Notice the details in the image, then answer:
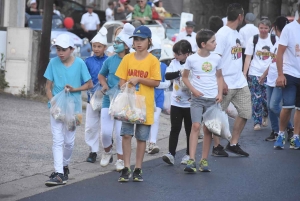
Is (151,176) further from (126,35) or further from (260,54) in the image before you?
(260,54)

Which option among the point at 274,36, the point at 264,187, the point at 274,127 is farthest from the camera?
the point at 274,36

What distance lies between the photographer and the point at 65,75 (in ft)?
27.9

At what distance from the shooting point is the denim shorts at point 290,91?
10766 mm

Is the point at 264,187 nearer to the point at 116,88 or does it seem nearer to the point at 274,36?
the point at 116,88

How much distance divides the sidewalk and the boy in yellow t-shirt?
641mm

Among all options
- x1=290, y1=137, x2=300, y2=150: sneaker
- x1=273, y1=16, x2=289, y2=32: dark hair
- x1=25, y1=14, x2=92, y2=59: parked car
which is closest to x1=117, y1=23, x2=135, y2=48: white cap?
x1=290, y1=137, x2=300, y2=150: sneaker

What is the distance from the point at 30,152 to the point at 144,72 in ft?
7.55

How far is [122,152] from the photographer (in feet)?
30.4

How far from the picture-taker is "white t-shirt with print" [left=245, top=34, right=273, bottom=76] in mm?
12828

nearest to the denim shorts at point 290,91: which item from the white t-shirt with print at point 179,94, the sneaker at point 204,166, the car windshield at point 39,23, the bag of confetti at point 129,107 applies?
the white t-shirt with print at point 179,94

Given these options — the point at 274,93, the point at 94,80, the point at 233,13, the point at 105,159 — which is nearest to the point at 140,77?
the point at 94,80

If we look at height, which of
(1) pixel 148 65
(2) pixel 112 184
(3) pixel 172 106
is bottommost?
(2) pixel 112 184

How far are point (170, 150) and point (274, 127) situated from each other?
8.68 feet

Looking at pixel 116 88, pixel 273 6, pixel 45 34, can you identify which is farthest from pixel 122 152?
pixel 273 6
